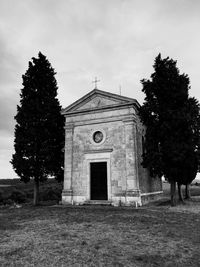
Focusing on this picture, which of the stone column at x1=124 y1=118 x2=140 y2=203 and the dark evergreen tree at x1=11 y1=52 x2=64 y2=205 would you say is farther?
the dark evergreen tree at x1=11 y1=52 x2=64 y2=205

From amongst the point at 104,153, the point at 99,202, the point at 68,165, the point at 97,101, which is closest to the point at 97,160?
the point at 104,153

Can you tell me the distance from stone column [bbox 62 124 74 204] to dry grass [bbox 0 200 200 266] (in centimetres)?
689

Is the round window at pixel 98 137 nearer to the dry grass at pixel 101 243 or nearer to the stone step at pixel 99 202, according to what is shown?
the stone step at pixel 99 202

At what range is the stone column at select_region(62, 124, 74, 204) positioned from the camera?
1638 centimetres

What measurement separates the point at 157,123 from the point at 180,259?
10.6 metres

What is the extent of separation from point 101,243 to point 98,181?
9.91 meters

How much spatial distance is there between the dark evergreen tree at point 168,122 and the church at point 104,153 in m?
1.13

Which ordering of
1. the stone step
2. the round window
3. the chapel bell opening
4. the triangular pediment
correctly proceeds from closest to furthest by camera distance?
the stone step
the chapel bell opening
the triangular pediment
the round window

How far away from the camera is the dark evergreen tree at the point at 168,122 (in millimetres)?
14209

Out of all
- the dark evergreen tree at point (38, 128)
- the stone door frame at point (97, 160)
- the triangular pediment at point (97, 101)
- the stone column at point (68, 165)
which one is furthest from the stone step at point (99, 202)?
the triangular pediment at point (97, 101)

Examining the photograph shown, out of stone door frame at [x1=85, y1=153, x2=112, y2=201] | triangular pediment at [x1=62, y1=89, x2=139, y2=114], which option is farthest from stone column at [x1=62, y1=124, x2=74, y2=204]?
triangular pediment at [x1=62, y1=89, x2=139, y2=114]

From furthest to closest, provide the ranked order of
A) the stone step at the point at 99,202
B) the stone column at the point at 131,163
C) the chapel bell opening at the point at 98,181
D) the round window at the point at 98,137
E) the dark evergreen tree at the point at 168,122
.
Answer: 1. the round window at the point at 98,137
2. the chapel bell opening at the point at 98,181
3. the stone step at the point at 99,202
4. the stone column at the point at 131,163
5. the dark evergreen tree at the point at 168,122

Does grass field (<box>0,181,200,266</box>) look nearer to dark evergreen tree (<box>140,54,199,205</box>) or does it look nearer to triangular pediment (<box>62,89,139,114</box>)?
dark evergreen tree (<box>140,54,199,205</box>)

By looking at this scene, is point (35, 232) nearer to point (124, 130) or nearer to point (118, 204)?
point (118, 204)
